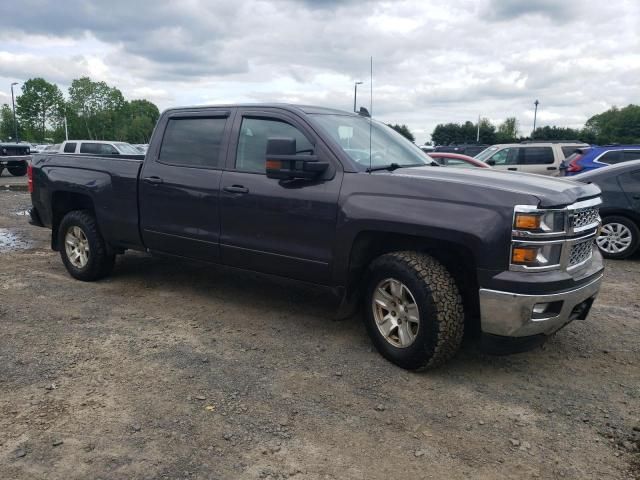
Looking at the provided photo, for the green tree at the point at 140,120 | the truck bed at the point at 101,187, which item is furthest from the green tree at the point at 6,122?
the truck bed at the point at 101,187

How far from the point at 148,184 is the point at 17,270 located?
259 cm

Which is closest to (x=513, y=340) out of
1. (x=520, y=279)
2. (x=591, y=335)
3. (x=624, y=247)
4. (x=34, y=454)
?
(x=520, y=279)

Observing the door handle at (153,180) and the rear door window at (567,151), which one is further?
the rear door window at (567,151)

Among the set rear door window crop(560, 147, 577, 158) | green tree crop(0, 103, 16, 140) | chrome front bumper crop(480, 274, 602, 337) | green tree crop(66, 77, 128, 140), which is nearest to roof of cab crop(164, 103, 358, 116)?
chrome front bumper crop(480, 274, 602, 337)

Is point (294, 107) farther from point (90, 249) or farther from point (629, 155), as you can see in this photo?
point (629, 155)

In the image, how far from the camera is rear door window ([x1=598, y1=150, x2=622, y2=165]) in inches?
415

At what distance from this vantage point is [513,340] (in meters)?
3.56

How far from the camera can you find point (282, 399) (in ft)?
11.4

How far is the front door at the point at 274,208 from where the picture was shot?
4211 mm

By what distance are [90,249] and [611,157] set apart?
9.60m

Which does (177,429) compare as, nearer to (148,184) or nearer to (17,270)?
(148,184)

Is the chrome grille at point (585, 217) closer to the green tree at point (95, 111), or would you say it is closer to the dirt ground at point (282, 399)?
the dirt ground at point (282, 399)

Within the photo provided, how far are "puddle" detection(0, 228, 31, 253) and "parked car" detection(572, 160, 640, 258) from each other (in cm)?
819

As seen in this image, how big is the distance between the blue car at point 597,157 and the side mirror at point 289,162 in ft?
27.3
